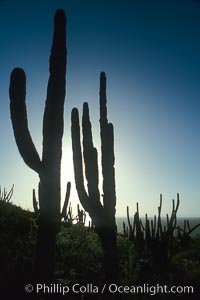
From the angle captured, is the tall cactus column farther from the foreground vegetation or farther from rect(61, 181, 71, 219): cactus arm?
rect(61, 181, 71, 219): cactus arm

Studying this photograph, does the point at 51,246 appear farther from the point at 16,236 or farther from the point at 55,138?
the point at 16,236

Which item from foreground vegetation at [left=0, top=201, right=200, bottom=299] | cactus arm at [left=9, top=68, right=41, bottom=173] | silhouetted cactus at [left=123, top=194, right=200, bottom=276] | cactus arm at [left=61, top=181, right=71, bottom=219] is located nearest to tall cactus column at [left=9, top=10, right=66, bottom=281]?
cactus arm at [left=9, top=68, right=41, bottom=173]

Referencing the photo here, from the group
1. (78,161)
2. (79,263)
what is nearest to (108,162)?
(78,161)

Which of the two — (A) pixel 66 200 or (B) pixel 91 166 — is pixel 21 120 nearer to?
(B) pixel 91 166

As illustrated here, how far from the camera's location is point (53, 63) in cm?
816

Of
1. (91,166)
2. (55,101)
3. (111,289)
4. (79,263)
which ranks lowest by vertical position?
(111,289)

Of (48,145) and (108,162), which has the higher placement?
(48,145)

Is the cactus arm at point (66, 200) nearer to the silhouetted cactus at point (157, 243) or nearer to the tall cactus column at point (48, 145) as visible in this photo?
the silhouetted cactus at point (157, 243)

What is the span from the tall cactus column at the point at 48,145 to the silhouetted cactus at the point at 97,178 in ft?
6.26

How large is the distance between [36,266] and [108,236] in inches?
91.4

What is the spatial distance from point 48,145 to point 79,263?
4203 millimetres

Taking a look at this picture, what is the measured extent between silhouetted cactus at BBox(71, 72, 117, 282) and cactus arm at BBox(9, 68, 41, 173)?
2260 mm

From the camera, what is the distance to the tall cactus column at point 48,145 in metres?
7.16

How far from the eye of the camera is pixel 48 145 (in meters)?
7.69
